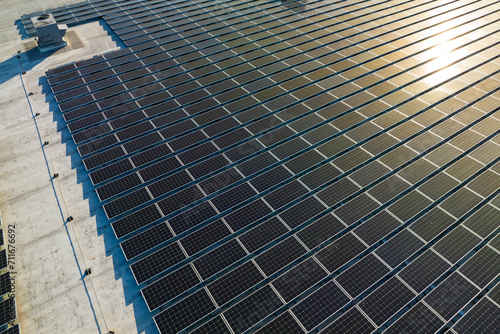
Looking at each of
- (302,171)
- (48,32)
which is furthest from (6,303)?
(48,32)

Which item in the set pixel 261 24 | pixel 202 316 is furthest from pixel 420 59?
pixel 202 316

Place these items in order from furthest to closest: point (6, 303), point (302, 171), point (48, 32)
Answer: point (48, 32)
point (302, 171)
point (6, 303)

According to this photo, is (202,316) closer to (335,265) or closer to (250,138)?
(335,265)

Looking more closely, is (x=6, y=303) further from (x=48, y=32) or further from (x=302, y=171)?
(x=48, y=32)

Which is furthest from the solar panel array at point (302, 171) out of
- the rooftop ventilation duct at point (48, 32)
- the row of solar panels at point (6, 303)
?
the rooftop ventilation duct at point (48, 32)

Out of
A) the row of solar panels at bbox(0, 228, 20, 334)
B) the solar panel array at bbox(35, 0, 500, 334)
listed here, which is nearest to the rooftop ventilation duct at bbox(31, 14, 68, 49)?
the solar panel array at bbox(35, 0, 500, 334)

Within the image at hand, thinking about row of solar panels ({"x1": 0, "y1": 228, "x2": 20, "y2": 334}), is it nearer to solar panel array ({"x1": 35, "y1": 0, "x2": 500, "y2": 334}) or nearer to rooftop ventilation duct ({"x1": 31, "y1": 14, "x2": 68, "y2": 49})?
solar panel array ({"x1": 35, "y1": 0, "x2": 500, "y2": 334})

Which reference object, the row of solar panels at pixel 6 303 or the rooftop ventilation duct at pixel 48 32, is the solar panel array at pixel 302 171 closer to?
the row of solar panels at pixel 6 303

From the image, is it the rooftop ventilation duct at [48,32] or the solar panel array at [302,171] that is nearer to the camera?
the solar panel array at [302,171]
